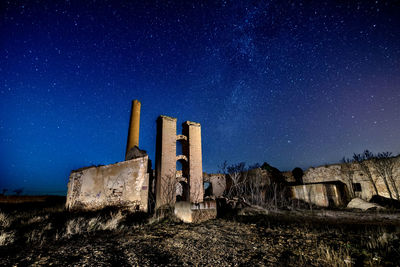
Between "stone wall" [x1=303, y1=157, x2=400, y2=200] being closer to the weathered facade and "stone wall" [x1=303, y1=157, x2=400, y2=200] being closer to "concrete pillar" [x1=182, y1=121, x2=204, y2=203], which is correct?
the weathered facade

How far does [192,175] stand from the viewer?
614 inches

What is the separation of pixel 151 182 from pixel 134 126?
12.7m

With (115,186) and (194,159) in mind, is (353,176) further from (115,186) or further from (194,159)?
(115,186)

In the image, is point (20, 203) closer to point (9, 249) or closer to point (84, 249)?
point (9, 249)

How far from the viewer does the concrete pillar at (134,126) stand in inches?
838

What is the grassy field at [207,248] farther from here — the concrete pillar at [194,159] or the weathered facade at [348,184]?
the weathered facade at [348,184]

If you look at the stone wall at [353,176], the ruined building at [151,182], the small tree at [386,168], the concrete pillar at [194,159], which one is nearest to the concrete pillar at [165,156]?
the ruined building at [151,182]

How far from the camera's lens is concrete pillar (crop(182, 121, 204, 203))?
1527 centimetres

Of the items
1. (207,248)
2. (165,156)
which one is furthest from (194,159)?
(207,248)

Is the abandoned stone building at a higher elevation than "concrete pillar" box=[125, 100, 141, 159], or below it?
below

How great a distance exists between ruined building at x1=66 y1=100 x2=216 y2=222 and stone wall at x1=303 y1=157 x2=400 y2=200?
12664mm

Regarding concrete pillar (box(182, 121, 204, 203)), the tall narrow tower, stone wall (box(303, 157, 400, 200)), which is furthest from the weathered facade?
the tall narrow tower

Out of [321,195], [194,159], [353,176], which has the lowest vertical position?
[321,195]

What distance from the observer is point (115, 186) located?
33.1 feet
